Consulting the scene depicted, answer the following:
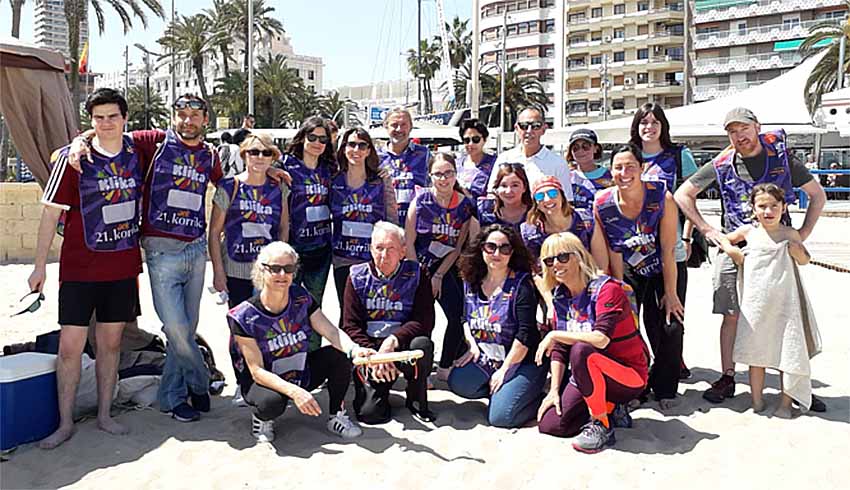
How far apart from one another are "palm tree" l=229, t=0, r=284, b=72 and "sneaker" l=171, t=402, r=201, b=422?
134 feet

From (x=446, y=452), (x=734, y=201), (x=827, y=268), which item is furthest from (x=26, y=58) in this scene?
(x=827, y=268)

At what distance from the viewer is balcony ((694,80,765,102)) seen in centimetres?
5643

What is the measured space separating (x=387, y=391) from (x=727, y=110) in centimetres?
1607

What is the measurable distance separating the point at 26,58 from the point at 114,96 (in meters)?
1.32

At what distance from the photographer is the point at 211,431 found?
13.7ft

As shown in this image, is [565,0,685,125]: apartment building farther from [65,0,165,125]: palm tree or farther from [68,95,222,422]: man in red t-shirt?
[68,95,222,422]: man in red t-shirt

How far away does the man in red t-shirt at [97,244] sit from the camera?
3863mm

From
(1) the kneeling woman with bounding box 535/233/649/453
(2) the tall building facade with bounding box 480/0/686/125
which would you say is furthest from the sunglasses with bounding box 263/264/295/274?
(2) the tall building facade with bounding box 480/0/686/125

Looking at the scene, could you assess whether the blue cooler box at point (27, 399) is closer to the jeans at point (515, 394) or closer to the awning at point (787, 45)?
the jeans at point (515, 394)

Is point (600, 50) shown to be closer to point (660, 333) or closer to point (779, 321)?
point (660, 333)

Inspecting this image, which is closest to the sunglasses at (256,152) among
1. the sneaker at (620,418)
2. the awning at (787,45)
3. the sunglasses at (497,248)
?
the sunglasses at (497,248)

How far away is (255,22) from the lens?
4666 cm

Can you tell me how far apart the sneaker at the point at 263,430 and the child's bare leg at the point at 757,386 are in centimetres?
285

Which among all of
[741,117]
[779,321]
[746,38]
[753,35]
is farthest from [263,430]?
[746,38]
